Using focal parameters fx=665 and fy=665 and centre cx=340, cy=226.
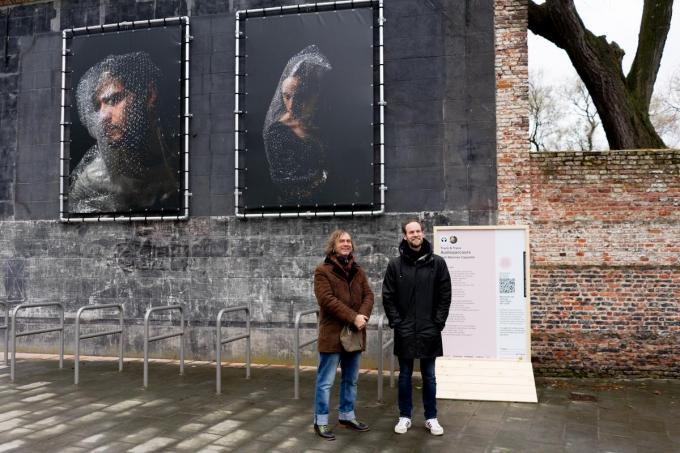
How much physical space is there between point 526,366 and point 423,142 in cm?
349

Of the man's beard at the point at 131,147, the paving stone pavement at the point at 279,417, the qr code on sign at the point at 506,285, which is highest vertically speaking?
the man's beard at the point at 131,147

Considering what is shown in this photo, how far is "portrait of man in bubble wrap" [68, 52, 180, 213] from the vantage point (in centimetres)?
1038

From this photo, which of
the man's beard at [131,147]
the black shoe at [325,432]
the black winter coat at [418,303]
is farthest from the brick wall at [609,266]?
the man's beard at [131,147]

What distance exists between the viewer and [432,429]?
240 inches

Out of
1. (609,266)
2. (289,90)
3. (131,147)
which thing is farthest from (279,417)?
(131,147)

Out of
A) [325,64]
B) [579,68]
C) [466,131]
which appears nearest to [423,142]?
[466,131]

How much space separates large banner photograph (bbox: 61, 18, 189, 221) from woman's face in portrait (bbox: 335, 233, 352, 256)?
4786mm

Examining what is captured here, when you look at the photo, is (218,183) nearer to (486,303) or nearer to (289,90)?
(289,90)

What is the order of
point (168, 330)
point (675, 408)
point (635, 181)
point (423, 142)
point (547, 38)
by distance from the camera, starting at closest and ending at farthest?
point (675, 408) < point (635, 181) < point (423, 142) < point (168, 330) < point (547, 38)

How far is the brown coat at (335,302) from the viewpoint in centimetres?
595

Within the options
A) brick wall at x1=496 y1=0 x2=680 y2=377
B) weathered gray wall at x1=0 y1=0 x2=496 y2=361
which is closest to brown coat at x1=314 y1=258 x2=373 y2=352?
weathered gray wall at x1=0 y1=0 x2=496 y2=361

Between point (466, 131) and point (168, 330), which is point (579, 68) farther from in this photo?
point (168, 330)

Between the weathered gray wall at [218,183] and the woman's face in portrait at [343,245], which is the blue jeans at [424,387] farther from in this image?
the weathered gray wall at [218,183]

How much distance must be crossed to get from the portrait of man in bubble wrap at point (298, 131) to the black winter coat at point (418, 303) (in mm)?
3883
